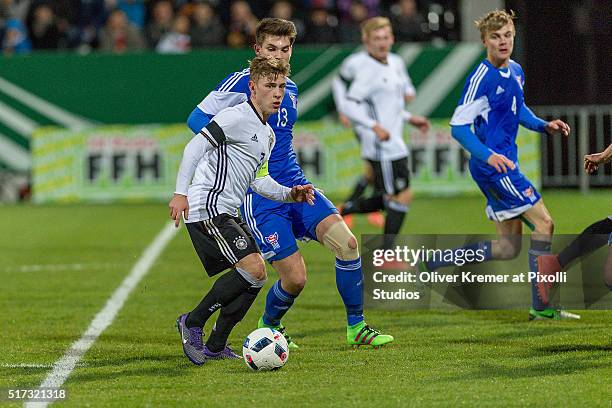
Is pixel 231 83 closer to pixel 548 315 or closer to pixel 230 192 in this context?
pixel 230 192

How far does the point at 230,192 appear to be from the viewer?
7.38 metres

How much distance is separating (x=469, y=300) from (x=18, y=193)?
13.9 meters

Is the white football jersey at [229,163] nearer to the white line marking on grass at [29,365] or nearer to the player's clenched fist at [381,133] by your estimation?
the white line marking on grass at [29,365]

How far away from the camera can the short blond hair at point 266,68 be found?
7.23m

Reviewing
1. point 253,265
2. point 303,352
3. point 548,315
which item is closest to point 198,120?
point 253,265

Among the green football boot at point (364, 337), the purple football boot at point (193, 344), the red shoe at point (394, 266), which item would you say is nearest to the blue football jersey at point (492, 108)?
the red shoe at point (394, 266)

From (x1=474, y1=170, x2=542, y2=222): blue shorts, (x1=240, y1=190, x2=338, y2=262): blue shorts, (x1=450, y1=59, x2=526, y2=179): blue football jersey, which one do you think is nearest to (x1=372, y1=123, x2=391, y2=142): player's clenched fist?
(x1=450, y1=59, x2=526, y2=179): blue football jersey

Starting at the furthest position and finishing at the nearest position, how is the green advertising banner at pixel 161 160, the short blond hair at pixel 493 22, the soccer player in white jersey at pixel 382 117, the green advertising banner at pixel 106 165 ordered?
the green advertising banner at pixel 106 165 < the green advertising banner at pixel 161 160 < the soccer player in white jersey at pixel 382 117 < the short blond hair at pixel 493 22

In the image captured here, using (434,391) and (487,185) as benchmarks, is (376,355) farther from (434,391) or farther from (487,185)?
(487,185)

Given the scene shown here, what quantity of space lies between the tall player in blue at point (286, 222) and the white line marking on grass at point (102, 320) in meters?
1.17

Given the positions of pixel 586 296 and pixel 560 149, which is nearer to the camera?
pixel 586 296

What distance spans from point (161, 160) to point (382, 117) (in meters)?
8.64

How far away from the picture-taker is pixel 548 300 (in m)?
8.97

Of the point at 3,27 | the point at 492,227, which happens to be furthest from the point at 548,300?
the point at 3,27
